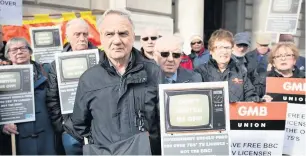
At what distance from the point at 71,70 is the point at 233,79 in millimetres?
1464

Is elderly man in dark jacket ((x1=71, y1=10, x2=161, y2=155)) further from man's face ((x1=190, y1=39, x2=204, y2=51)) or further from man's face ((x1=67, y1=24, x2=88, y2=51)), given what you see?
man's face ((x1=190, y1=39, x2=204, y2=51))

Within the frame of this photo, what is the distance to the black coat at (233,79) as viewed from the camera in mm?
3727

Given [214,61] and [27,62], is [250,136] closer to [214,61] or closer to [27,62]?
[214,61]

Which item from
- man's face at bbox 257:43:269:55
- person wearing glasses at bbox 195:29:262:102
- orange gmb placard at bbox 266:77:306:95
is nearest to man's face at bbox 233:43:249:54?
man's face at bbox 257:43:269:55

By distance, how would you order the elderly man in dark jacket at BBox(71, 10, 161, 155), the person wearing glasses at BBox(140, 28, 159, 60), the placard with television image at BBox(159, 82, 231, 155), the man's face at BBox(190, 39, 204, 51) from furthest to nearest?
the man's face at BBox(190, 39, 204, 51) → the person wearing glasses at BBox(140, 28, 159, 60) → the placard with television image at BBox(159, 82, 231, 155) → the elderly man in dark jacket at BBox(71, 10, 161, 155)

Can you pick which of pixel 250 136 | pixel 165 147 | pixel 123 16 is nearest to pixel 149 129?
pixel 165 147

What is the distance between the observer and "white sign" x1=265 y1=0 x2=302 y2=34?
5.54 meters

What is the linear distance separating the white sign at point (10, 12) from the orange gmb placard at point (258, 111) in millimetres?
2381

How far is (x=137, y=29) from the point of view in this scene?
28.2 feet

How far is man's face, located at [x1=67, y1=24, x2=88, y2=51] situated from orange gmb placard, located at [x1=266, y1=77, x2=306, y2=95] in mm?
1725

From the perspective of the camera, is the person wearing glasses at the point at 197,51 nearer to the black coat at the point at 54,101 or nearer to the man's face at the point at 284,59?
the man's face at the point at 284,59

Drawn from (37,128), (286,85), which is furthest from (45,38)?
(286,85)

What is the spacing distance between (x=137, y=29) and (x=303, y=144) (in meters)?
5.56

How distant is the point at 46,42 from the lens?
5016 mm
